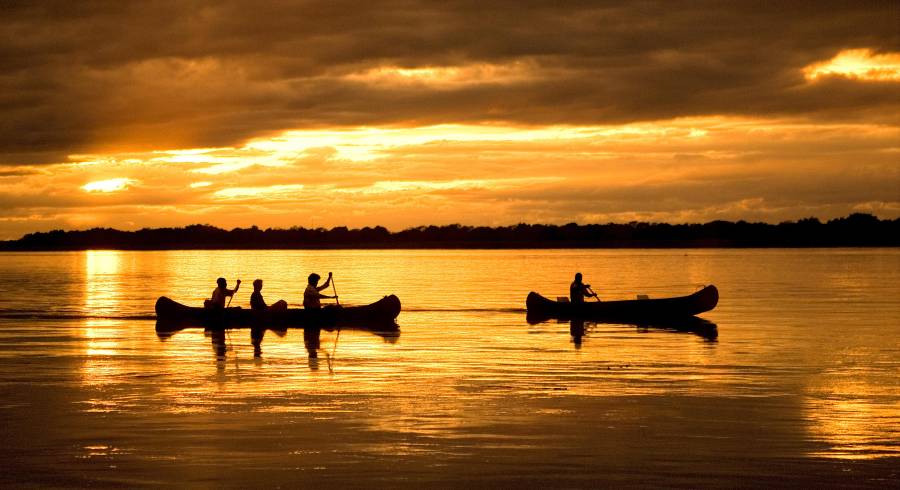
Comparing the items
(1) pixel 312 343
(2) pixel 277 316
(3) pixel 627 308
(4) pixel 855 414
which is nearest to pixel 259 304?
(2) pixel 277 316

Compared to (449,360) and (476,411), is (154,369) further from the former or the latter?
(476,411)

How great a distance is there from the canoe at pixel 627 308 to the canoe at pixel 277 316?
641 centimetres

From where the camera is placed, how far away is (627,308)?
39.0m

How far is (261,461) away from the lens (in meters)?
13.7

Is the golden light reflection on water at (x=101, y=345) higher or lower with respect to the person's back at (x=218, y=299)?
lower

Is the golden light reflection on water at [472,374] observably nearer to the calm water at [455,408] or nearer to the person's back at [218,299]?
the calm water at [455,408]

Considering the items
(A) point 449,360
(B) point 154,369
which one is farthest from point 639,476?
(B) point 154,369

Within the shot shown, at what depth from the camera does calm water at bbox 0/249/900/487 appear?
13234 millimetres

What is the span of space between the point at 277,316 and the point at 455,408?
60.5ft

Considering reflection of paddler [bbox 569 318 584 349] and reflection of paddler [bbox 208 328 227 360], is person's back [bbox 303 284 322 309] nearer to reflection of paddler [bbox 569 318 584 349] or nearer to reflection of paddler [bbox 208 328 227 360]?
reflection of paddler [bbox 208 328 227 360]

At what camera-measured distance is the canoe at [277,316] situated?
1384 inches

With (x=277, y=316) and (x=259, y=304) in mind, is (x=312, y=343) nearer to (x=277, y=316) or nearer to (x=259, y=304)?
(x=277, y=316)

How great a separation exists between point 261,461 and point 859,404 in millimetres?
10767

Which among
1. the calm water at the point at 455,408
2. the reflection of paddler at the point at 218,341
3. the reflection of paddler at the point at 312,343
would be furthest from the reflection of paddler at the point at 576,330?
the reflection of paddler at the point at 218,341
